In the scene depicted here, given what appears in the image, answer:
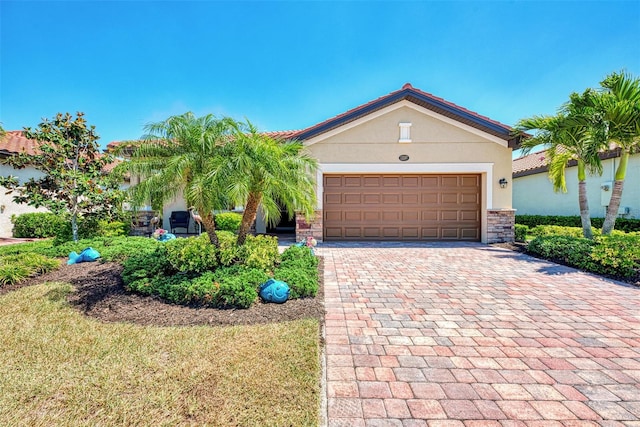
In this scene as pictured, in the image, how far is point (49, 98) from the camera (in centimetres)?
998

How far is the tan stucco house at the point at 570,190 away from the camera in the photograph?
10.8 metres

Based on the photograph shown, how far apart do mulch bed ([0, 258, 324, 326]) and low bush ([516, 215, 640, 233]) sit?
1285 centimetres

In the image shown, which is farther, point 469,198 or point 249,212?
point 469,198

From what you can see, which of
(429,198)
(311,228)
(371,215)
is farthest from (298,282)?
(429,198)

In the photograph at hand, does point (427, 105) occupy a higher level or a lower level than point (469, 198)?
higher

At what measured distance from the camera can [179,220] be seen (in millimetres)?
11641

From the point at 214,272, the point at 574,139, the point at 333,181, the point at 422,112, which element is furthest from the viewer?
the point at 333,181

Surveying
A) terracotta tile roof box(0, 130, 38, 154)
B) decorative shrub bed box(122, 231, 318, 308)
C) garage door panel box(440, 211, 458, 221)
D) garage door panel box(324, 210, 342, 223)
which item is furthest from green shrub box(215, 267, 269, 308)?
terracotta tile roof box(0, 130, 38, 154)

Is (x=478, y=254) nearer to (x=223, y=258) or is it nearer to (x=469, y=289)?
(x=469, y=289)

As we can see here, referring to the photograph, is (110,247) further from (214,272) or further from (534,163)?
(534,163)

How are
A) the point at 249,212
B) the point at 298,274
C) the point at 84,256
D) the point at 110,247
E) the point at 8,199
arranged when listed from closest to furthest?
the point at 298,274
the point at 249,212
the point at 84,256
the point at 110,247
the point at 8,199

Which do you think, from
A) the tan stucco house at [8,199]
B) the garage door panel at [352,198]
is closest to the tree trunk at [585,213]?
the garage door panel at [352,198]

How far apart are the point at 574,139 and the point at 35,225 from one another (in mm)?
19845

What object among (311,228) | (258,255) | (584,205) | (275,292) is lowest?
(275,292)
